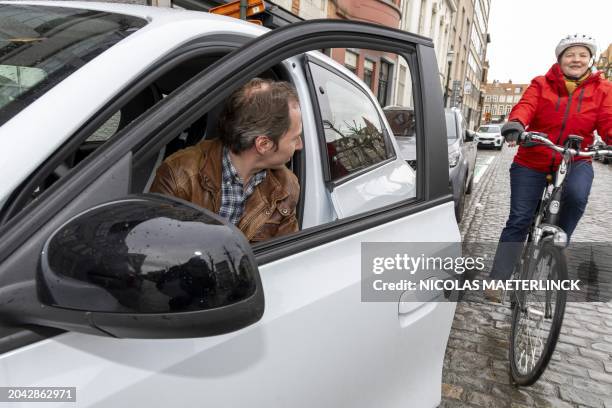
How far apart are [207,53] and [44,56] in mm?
386

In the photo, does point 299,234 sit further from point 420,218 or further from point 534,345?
point 534,345

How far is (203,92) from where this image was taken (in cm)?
92

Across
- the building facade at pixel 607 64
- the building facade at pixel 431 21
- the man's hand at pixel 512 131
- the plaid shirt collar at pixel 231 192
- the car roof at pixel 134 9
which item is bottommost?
the plaid shirt collar at pixel 231 192

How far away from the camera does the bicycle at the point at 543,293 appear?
7.64ft

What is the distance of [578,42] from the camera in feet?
9.34

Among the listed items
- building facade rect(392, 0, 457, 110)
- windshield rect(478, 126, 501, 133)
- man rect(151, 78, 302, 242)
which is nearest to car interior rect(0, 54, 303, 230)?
man rect(151, 78, 302, 242)

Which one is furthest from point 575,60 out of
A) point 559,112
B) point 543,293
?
point 543,293

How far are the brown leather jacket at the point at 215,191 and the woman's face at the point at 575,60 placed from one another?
93.8 inches

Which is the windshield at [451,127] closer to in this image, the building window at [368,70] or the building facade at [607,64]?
the building window at [368,70]

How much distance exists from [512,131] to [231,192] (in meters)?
1.99

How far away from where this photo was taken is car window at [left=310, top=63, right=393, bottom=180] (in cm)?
194

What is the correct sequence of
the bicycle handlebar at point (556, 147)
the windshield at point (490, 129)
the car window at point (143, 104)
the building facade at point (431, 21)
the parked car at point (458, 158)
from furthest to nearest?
1. the windshield at point (490, 129)
2. the building facade at point (431, 21)
3. the parked car at point (458, 158)
4. the bicycle handlebar at point (556, 147)
5. the car window at point (143, 104)

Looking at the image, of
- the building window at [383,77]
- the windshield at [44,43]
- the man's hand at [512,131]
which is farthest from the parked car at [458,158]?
the building window at [383,77]

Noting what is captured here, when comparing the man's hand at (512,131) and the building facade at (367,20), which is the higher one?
the building facade at (367,20)
